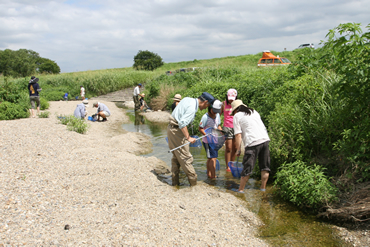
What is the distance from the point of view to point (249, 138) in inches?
195

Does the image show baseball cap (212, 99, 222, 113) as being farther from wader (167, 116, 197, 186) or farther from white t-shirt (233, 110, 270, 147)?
wader (167, 116, 197, 186)

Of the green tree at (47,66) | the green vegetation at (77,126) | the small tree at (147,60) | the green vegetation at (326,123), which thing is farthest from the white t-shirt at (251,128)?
the green tree at (47,66)

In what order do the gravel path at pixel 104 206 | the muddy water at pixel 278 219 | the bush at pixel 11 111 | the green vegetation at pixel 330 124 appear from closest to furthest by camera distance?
the gravel path at pixel 104 206
the muddy water at pixel 278 219
the green vegetation at pixel 330 124
the bush at pixel 11 111

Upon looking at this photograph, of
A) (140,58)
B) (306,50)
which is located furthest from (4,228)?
(140,58)

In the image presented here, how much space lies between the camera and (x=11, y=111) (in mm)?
13094

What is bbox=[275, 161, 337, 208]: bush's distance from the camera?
4.33 metres

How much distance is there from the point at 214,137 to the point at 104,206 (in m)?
2.64

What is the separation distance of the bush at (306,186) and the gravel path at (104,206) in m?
0.84

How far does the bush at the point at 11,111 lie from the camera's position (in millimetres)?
12894

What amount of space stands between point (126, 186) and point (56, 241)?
197 cm

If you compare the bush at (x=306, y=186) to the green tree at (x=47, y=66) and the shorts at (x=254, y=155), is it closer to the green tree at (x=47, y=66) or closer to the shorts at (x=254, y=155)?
the shorts at (x=254, y=155)

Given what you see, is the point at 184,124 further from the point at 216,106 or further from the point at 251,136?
the point at 251,136

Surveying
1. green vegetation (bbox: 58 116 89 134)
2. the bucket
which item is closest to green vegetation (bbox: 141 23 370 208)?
the bucket


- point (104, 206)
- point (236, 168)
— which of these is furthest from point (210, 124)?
point (104, 206)
